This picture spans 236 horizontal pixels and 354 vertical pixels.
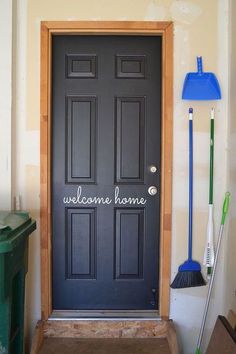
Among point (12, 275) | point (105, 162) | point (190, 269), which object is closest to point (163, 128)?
point (105, 162)

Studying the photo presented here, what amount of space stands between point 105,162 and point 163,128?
17.9 inches

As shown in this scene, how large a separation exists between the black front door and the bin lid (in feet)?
1.47

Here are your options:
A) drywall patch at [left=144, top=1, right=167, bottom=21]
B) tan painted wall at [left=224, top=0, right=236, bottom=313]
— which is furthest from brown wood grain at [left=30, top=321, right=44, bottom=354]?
drywall patch at [left=144, top=1, right=167, bottom=21]

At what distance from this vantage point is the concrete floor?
2.21 metres

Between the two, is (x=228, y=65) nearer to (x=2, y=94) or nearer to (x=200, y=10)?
(x=200, y=10)

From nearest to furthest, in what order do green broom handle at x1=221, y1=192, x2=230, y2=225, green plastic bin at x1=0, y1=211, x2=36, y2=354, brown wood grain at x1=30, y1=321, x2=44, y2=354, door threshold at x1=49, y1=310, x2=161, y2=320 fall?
green plastic bin at x1=0, y1=211, x2=36, y2=354, brown wood grain at x1=30, y1=321, x2=44, y2=354, green broom handle at x1=221, y1=192, x2=230, y2=225, door threshold at x1=49, y1=310, x2=161, y2=320

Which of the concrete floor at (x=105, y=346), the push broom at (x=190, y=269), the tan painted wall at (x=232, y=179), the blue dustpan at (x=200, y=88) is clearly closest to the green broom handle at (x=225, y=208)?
the tan painted wall at (x=232, y=179)

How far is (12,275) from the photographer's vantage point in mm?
1746

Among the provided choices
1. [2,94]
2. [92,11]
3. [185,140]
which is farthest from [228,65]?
[2,94]

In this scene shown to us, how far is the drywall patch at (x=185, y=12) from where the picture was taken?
7.77 feet

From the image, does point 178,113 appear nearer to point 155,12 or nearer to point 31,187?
point 155,12

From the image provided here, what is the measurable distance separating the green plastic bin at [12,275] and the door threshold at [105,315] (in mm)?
417

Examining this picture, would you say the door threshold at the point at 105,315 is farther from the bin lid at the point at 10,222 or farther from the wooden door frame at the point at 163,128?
the bin lid at the point at 10,222

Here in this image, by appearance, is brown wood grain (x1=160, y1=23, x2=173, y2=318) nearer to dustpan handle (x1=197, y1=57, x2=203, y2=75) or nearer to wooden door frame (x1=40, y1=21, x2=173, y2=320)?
wooden door frame (x1=40, y1=21, x2=173, y2=320)
